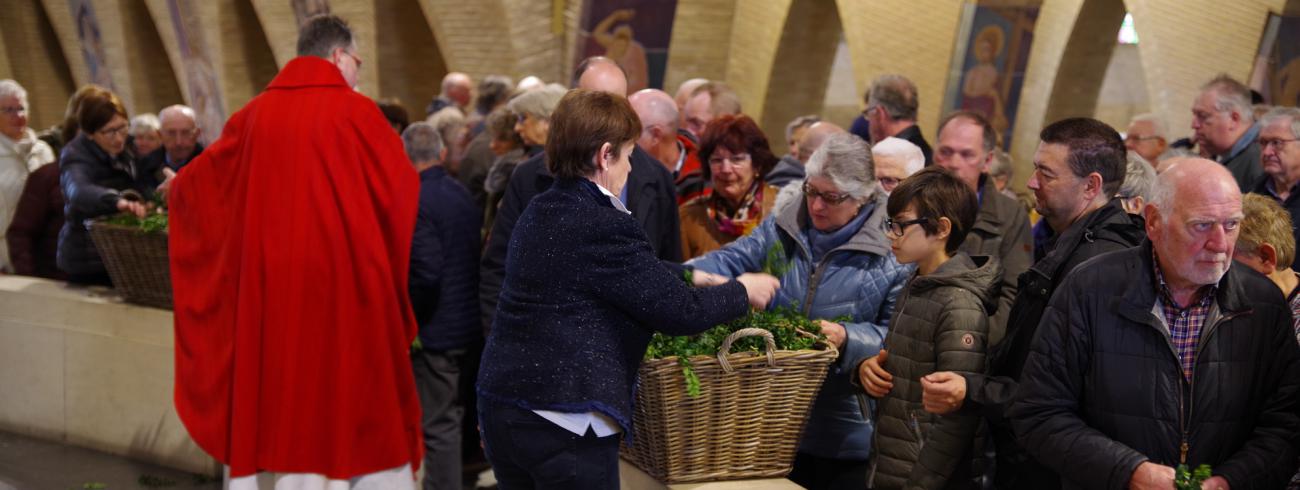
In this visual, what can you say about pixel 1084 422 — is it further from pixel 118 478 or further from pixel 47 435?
pixel 47 435

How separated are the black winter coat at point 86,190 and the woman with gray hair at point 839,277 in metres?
3.69

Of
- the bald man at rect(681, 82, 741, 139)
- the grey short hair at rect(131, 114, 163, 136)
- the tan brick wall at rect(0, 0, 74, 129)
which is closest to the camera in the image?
the bald man at rect(681, 82, 741, 139)

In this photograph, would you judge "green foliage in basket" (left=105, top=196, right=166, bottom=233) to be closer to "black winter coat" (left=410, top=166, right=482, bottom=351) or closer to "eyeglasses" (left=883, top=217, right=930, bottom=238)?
"black winter coat" (left=410, top=166, right=482, bottom=351)

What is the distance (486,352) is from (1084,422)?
1.48 metres

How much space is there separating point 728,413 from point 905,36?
8869 mm

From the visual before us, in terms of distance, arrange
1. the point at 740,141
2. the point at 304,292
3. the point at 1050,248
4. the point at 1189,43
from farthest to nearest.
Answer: the point at 1189,43, the point at 740,141, the point at 304,292, the point at 1050,248

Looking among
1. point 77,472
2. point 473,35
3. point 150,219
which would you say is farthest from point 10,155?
point 473,35

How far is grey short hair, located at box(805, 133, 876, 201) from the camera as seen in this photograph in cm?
375

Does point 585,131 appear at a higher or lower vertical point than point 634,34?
higher

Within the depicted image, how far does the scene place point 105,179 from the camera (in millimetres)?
6418

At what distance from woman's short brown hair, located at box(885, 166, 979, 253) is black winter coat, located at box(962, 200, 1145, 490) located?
0.79 ft

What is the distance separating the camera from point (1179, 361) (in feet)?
9.04

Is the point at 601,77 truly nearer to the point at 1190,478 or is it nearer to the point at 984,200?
the point at 984,200

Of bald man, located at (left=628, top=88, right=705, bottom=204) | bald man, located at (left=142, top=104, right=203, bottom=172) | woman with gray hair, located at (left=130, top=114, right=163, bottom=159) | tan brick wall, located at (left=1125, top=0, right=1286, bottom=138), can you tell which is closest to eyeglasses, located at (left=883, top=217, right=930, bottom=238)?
bald man, located at (left=628, top=88, right=705, bottom=204)
